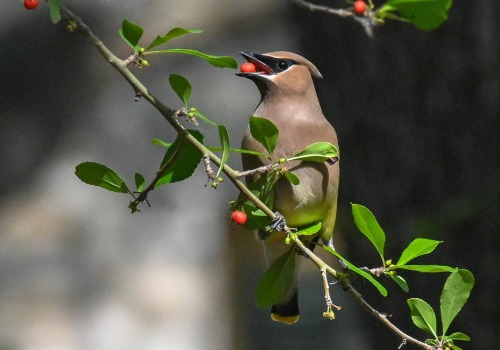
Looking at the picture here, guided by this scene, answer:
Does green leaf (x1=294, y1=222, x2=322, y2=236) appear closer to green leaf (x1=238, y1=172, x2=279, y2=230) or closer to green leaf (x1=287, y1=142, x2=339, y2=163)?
green leaf (x1=238, y1=172, x2=279, y2=230)

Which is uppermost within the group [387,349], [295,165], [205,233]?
[295,165]

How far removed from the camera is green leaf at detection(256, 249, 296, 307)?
244cm

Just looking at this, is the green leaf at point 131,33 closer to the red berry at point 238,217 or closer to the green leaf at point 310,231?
the red berry at point 238,217

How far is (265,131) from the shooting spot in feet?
7.09

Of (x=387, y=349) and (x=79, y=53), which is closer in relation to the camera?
(x=387, y=349)

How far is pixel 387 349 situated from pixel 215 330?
6.56 ft

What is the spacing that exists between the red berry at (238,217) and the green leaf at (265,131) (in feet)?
0.51

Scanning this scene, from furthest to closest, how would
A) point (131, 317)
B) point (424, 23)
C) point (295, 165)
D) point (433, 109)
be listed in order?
point (131, 317) → point (433, 109) → point (295, 165) → point (424, 23)

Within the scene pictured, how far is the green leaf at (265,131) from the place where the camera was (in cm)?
213

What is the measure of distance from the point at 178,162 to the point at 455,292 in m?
0.66

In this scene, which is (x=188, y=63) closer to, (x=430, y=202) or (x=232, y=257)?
(x=232, y=257)

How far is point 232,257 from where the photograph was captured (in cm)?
623

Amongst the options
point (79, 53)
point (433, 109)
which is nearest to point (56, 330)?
point (79, 53)

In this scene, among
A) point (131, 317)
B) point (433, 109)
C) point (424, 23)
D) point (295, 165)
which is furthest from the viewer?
point (131, 317)
